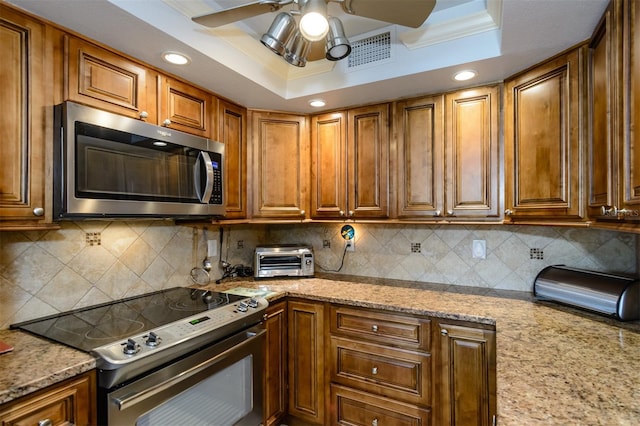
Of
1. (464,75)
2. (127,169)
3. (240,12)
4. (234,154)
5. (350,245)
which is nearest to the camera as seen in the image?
(240,12)

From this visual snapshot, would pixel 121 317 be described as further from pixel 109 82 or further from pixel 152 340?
pixel 109 82

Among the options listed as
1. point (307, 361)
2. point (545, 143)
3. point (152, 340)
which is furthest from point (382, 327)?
point (545, 143)

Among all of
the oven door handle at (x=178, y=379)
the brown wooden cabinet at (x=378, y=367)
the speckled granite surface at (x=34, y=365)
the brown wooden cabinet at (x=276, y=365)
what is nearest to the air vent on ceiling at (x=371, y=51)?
the brown wooden cabinet at (x=378, y=367)

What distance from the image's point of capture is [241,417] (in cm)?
179

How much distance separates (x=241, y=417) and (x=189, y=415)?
407 millimetres

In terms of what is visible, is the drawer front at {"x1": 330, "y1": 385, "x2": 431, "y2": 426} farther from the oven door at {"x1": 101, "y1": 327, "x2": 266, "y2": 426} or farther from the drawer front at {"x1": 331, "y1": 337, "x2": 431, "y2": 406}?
the oven door at {"x1": 101, "y1": 327, "x2": 266, "y2": 426}

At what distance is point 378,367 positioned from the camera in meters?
1.93

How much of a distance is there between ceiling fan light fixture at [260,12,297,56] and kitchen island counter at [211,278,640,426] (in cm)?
140

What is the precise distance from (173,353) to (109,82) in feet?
4.16

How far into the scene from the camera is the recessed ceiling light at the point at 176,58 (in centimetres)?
162

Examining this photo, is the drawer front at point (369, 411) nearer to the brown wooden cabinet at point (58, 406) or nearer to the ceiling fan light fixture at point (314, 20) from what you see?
the brown wooden cabinet at point (58, 406)

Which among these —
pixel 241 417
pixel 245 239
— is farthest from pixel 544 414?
pixel 245 239

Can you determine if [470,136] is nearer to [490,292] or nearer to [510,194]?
[510,194]

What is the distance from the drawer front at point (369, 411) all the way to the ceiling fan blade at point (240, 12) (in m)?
2.02
